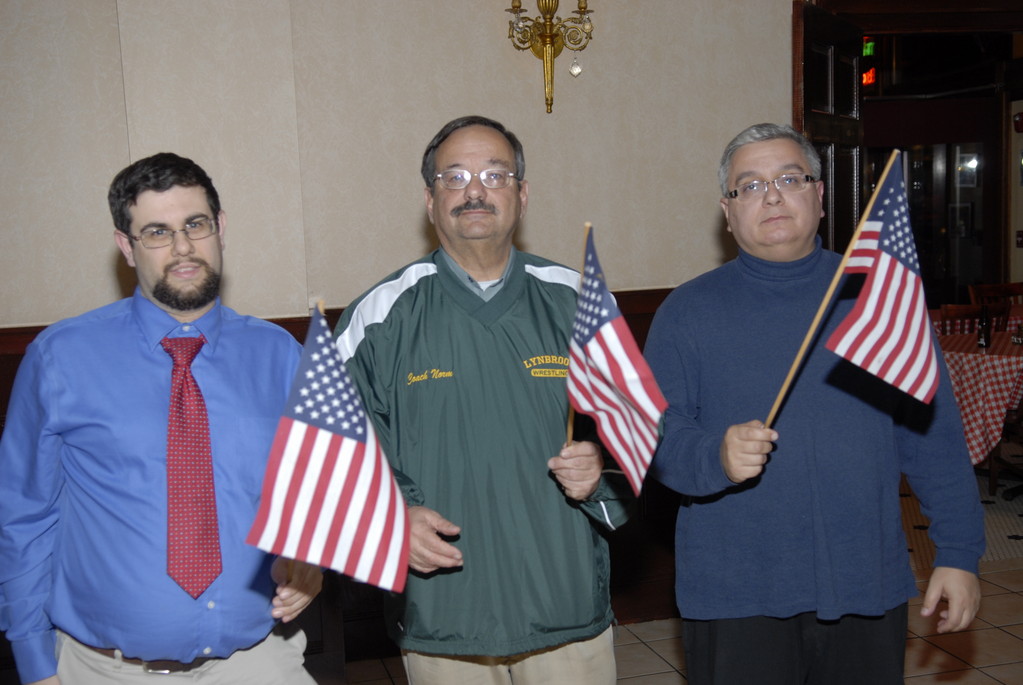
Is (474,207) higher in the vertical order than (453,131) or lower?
lower

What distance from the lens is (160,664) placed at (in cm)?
187

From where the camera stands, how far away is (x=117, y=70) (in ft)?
11.7

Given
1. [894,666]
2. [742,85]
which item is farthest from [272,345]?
[742,85]

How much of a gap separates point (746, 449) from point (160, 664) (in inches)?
47.9

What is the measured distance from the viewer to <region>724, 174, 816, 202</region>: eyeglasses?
6.73 ft

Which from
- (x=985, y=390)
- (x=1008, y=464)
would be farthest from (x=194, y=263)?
(x=1008, y=464)

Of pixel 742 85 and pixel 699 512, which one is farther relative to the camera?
pixel 742 85

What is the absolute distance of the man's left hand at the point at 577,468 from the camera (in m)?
1.91

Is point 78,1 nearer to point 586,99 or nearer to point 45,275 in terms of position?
point 45,275

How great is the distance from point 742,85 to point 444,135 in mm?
2580

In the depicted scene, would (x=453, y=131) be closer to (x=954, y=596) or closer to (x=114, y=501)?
(x=114, y=501)

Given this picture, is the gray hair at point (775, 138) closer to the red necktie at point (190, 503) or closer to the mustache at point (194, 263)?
the mustache at point (194, 263)

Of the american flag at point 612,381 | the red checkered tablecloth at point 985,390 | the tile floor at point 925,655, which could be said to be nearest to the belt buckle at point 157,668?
the american flag at point 612,381

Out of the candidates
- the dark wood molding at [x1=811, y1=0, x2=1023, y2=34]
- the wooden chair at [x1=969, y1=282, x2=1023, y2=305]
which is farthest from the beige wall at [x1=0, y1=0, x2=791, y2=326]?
the wooden chair at [x1=969, y1=282, x2=1023, y2=305]
